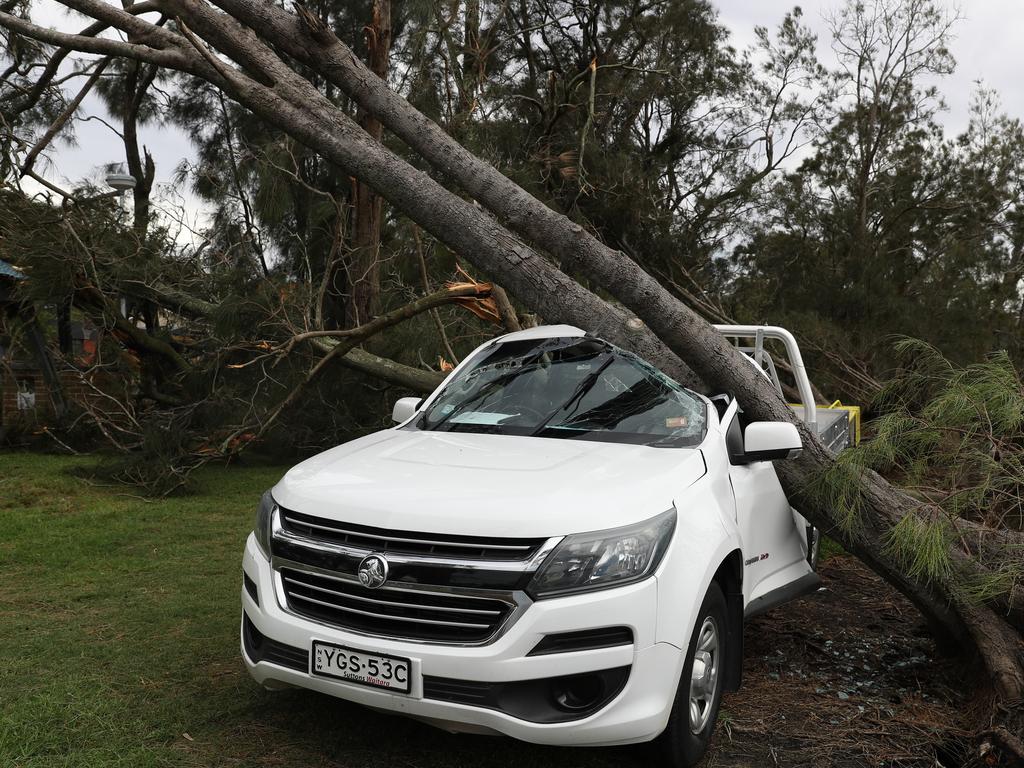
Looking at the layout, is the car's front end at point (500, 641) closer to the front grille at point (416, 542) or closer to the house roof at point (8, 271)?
the front grille at point (416, 542)

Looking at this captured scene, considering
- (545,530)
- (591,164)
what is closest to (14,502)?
(545,530)

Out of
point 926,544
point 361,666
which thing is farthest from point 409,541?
point 926,544

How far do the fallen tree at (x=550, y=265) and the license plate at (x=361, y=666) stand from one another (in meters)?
2.33

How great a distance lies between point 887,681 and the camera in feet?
14.9

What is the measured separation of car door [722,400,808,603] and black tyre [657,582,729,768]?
17.9 inches

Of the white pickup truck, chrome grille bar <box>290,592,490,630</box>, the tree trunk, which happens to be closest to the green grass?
the white pickup truck

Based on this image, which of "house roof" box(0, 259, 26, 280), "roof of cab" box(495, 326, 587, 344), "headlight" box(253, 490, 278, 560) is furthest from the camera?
"house roof" box(0, 259, 26, 280)

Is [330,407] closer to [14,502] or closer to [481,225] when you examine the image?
[14,502]

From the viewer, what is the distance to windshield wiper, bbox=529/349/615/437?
164 inches

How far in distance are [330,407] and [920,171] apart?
1368cm

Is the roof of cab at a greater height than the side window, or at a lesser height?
greater

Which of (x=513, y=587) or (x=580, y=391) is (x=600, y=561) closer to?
(x=513, y=587)

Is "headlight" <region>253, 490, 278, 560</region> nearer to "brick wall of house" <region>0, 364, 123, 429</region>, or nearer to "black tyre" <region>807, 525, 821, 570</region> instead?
"black tyre" <region>807, 525, 821, 570</region>

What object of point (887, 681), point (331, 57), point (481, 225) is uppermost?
point (331, 57)
